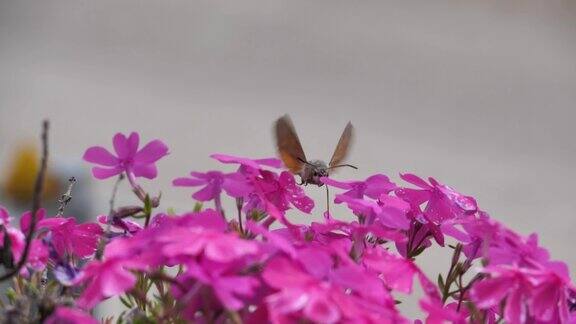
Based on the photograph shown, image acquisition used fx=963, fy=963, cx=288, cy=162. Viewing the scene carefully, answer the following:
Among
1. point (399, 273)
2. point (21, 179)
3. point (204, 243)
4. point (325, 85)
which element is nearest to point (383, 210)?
point (399, 273)

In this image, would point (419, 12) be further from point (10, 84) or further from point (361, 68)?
point (10, 84)

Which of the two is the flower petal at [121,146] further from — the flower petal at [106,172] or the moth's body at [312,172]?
the moth's body at [312,172]

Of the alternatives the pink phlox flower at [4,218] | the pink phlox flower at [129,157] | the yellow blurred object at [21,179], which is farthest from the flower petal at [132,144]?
the yellow blurred object at [21,179]

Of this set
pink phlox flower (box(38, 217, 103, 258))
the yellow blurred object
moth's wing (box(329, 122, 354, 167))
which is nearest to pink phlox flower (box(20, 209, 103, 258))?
pink phlox flower (box(38, 217, 103, 258))

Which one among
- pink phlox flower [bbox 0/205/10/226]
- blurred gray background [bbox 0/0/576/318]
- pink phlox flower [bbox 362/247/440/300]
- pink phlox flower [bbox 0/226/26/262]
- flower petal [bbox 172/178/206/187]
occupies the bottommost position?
blurred gray background [bbox 0/0/576/318]

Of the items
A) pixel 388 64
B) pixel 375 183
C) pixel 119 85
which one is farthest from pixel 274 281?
pixel 388 64

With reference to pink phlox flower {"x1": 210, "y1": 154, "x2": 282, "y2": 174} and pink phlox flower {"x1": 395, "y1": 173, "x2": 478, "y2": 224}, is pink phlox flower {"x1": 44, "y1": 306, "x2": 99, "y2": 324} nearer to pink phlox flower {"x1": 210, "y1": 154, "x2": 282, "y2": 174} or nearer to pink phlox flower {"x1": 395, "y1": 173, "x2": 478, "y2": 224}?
pink phlox flower {"x1": 210, "y1": 154, "x2": 282, "y2": 174}
